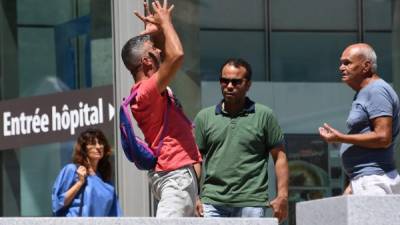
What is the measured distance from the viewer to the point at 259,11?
14703mm

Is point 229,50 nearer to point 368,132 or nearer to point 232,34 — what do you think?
point 232,34

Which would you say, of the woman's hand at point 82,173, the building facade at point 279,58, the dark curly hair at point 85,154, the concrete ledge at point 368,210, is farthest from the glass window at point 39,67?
the concrete ledge at point 368,210

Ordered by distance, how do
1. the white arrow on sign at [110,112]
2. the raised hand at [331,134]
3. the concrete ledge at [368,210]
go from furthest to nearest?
the white arrow on sign at [110,112]
the raised hand at [331,134]
the concrete ledge at [368,210]

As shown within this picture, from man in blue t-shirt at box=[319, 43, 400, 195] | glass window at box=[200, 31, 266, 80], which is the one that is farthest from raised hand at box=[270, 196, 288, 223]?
glass window at box=[200, 31, 266, 80]

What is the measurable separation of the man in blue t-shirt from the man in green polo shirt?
2.75 feet

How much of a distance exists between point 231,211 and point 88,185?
1497 mm

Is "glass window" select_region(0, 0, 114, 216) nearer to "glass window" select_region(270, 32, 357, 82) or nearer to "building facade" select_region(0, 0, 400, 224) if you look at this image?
"building facade" select_region(0, 0, 400, 224)

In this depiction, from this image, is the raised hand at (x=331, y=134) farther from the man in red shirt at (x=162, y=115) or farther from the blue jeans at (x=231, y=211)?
the blue jeans at (x=231, y=211)

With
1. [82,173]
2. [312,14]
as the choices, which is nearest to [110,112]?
[312,14]

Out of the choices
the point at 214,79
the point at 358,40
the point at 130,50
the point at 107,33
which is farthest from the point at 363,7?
the point at 130,50

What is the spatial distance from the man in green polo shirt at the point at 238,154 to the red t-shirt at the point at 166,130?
3.52 ft

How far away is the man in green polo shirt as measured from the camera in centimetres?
821

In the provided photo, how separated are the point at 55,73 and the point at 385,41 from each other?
3822 millimetres

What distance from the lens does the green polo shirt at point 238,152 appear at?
821cm
